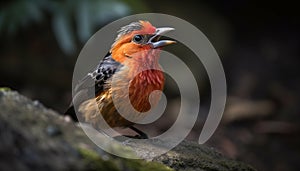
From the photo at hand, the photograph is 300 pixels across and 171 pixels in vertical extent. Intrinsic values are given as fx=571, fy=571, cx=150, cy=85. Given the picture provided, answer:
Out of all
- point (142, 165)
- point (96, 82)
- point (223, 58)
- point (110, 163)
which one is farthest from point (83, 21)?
point (110, 163)

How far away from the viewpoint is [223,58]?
9.23 m

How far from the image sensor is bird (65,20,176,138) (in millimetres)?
4117

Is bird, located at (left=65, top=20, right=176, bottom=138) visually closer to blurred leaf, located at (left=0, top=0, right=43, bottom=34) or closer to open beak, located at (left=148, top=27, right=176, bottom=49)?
open beak, located at (left=148, top=27, right=176, bottom=49)

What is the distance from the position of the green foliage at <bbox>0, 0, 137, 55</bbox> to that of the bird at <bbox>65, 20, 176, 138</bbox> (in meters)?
3.55

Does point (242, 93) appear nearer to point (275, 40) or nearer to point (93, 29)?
point (275, 40)

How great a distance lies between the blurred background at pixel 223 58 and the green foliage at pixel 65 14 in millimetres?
14

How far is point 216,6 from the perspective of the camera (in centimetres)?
969

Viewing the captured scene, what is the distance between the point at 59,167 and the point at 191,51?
20.8 ft

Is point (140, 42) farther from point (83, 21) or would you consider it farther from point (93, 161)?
point (83, 21)

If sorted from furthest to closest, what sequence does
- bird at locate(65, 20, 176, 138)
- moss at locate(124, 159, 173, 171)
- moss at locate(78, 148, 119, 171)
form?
1. bird at locate(65, 20, 176, 138)
2. moss at locate(124, 159, 173, 171)
3. moss at locate(78, 148, 119, 171)

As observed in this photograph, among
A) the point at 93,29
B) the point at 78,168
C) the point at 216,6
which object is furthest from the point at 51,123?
the point at 216,6

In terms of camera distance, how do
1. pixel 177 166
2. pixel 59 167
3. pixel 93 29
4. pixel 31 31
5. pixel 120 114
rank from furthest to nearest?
pixel 31 31 → pixel 93 29 → pixel 120 114 → pixel 177 166 → pixel 59 167

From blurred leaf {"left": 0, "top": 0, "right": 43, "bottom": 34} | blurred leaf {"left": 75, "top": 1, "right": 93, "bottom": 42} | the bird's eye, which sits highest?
the bird's eye

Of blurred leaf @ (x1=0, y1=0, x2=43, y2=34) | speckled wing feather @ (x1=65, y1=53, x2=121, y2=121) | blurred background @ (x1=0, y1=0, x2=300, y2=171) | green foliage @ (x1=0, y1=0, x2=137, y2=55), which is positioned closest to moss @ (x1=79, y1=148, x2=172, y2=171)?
speckled wing feather @ (x1=65, y1=53, x2=121, y2=121)
